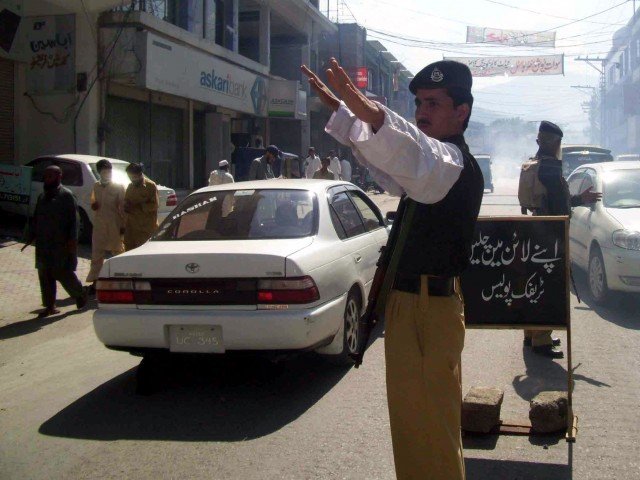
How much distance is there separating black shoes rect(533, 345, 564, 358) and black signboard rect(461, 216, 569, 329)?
5.57 ft

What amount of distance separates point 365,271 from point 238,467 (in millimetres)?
2840

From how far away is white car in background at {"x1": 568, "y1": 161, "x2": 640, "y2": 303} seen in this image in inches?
332

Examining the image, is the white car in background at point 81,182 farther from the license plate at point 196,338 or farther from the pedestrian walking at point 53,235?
the license plate at point 196,338

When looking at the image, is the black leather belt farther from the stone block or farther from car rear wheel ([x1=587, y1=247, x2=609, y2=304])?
car rear wheel ([x1=587, y1=247, x2=609, y2=304])

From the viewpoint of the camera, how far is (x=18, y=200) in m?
13.4

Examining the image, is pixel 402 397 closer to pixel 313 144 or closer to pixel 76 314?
pixel 76 314

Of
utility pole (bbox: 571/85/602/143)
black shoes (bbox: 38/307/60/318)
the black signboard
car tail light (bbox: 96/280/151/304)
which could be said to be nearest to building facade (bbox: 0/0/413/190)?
black shoes (bbox: 38/307/60/318)

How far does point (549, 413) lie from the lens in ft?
14.9

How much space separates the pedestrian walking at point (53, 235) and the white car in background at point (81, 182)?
12.8ft

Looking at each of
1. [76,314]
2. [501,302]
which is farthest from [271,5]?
[501,302]

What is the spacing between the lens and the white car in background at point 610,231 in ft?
27.7

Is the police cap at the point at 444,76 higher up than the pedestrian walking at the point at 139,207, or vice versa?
the police cap at the point at 444,76

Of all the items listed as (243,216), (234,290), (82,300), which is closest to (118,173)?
(82,300)

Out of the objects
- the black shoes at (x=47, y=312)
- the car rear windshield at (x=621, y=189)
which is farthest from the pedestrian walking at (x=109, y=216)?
the car rear windshield at (x=621, y=189)
